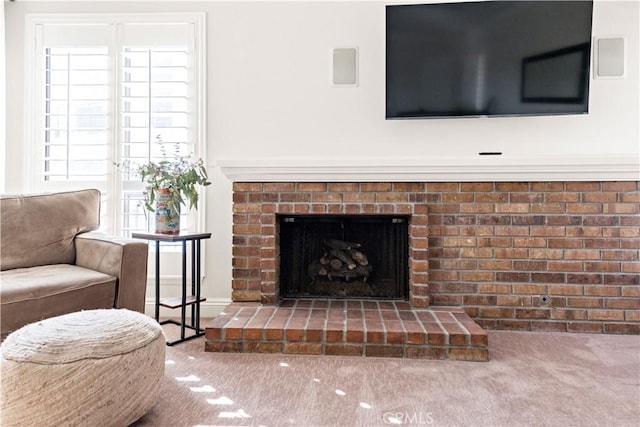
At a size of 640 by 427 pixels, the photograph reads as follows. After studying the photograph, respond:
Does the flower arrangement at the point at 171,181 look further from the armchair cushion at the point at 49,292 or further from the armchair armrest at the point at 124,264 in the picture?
the armchair cushion at the point at 49,292

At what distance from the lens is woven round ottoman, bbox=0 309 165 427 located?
128 cm

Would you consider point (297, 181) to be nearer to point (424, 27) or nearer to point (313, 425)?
point (424, 27)

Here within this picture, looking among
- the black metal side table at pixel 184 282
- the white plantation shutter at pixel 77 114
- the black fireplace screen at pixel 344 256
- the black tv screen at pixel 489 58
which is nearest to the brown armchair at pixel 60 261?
Answer: the black metal side table at pixel 184 282

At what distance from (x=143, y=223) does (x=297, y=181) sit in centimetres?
120

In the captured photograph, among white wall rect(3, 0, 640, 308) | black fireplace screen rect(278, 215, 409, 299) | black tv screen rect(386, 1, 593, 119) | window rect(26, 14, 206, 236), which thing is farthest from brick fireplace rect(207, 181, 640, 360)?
window rect(26, 14, 206, 236)

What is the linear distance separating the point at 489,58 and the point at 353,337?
1932 millimetres

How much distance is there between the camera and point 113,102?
2.86 m

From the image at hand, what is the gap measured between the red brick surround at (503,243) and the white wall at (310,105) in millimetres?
261

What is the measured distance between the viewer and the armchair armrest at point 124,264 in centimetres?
208

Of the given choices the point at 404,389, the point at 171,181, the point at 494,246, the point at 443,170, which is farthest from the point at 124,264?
the point at 494,246

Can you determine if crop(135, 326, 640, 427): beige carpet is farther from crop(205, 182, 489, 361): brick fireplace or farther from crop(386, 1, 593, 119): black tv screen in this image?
crop(386, 1, 593, 119): black tv screen

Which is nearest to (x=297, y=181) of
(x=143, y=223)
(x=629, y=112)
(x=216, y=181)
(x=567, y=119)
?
(x=216, y=181)

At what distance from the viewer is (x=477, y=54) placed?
254 centimetres

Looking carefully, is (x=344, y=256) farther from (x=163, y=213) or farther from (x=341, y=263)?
(x=163, y=213)
